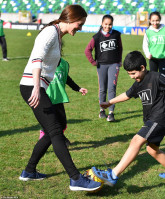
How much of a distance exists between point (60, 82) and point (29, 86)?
1.27 m

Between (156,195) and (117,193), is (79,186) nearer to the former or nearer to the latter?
(117,193)

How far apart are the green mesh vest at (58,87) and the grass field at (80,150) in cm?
88

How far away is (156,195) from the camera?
389 cm

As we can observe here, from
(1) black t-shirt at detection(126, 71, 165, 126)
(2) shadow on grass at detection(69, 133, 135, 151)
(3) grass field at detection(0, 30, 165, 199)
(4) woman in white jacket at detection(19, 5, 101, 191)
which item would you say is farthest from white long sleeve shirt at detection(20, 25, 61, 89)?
(2) shadow on grass at detection(69, 133, 135, 151)

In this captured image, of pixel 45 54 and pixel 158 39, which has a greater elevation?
pixel 45 54

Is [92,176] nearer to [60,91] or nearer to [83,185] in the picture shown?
[83,185]

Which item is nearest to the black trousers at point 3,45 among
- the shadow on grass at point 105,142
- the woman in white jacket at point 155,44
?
the woman in white jacket at point 155,44

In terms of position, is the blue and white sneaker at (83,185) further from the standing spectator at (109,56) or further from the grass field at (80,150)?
the standing spectator at (109,56)

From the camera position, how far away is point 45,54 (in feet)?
12.1

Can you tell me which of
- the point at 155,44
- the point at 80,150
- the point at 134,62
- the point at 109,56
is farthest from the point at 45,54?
the point at 155,44

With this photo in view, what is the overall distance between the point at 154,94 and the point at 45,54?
4.19 ft

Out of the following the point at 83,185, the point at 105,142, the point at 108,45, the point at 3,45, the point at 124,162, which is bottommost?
the point at 3,45

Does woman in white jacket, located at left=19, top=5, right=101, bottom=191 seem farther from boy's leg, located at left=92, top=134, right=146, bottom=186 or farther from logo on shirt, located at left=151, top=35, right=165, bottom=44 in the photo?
logo on shirt, located at left=151, top=35, right=165, bottom=44

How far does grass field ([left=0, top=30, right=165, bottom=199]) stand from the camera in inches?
157
